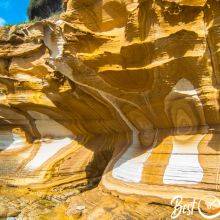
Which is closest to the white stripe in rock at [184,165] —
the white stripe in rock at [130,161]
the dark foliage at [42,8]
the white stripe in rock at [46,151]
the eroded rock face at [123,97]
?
the eroded rock face at [123,97]

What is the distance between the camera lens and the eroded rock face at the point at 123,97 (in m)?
4.25

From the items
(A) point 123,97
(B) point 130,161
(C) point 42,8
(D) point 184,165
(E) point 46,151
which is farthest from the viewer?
(C) point 42,8

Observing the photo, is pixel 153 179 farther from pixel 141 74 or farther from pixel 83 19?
pixel 83 19

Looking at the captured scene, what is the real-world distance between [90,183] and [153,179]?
2.15m

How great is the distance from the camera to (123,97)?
5254 millimetres

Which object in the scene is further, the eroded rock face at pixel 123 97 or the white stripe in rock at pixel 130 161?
the white stripe in rock at pixel 130 161

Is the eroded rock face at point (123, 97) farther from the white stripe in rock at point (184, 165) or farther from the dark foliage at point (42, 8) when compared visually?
the dark foliage at point (42, 8)

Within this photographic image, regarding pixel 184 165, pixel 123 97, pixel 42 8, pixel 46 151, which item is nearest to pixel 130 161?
pixel 123 97

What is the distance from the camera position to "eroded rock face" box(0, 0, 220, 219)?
4.25 meters

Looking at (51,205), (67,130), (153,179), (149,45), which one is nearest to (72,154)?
(67,130)

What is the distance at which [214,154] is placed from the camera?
4.29 m

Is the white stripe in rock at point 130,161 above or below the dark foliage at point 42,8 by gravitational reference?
below

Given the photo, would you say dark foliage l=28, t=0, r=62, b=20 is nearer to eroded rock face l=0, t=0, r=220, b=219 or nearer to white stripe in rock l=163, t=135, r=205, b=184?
eroded rock face l=0, t=0, r=220, b=219

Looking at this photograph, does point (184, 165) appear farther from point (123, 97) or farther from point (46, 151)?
point (46, 151)
